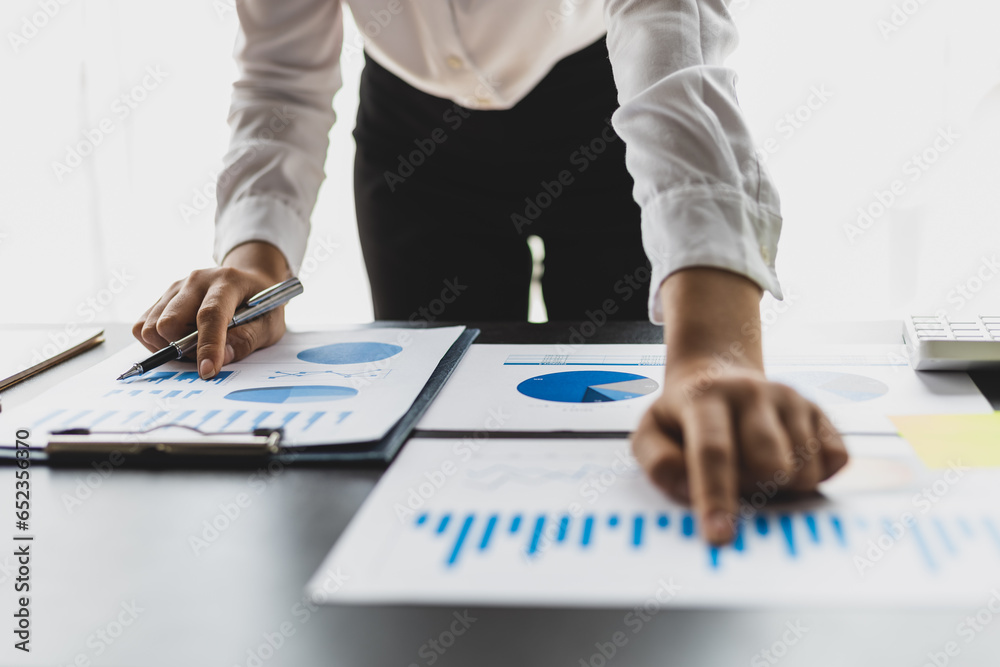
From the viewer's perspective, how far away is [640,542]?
0.39 metres

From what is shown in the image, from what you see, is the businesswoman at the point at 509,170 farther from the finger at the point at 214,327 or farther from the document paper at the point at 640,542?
the document paper at the point at 640,542

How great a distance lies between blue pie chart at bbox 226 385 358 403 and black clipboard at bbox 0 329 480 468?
0.30ft

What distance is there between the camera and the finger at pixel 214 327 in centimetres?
71

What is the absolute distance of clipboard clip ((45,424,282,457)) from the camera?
0.52 meters

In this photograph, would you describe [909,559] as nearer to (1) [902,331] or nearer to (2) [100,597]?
(2) [100,597]

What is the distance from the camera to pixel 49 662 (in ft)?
1.06

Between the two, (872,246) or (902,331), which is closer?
(902,331)

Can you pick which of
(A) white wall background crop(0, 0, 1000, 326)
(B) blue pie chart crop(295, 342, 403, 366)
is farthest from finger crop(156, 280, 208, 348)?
(A) white wall background crop(0, 0, 1000, 326)

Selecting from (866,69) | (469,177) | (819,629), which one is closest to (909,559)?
(819,629)

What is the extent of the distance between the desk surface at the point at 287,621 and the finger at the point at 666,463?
0.10 meters

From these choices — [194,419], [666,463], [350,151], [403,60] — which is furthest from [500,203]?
[350,151]

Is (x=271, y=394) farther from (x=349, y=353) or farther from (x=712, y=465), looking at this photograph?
(x=712, y=465)

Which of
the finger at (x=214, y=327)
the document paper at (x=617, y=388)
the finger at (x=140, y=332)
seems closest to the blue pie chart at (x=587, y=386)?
the document paper at (x=617, y=388)

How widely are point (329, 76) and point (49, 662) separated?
2.67ft
